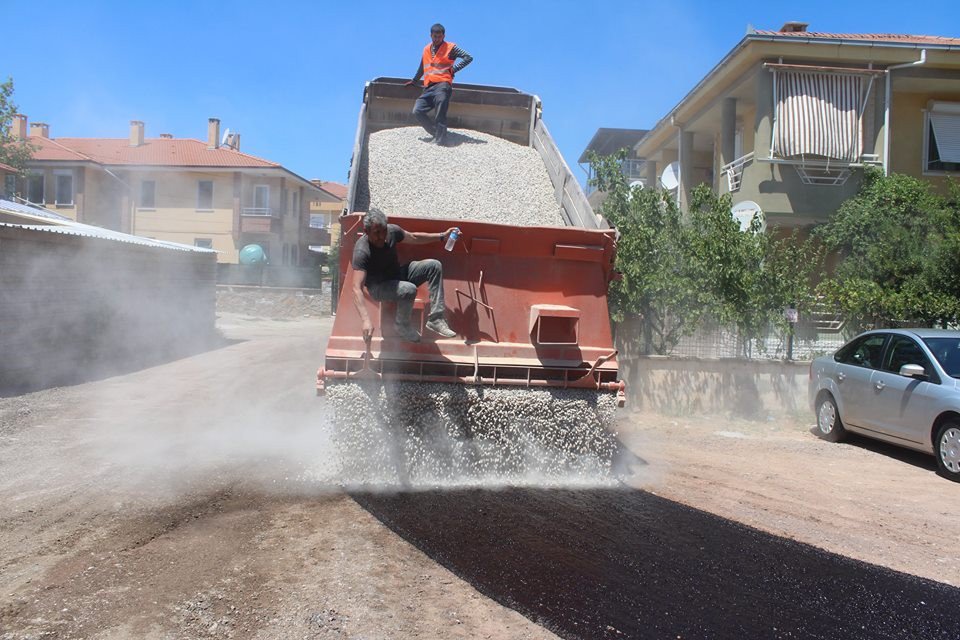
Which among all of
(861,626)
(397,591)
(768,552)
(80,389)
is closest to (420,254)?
(397,591)

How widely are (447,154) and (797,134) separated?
9198mm

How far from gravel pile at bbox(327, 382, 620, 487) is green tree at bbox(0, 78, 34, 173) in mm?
30871

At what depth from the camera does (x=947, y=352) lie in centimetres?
840

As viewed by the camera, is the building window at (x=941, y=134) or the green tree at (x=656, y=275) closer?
the green tree at (x=656, y=275)

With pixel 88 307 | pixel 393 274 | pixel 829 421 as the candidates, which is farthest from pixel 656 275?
pixel 88 307

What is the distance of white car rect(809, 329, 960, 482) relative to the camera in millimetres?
7801

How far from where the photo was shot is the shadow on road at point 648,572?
154 inches

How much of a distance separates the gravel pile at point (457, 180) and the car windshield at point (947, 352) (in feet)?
14.3

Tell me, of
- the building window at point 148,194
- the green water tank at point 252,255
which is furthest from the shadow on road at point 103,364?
the building window at point 148,194

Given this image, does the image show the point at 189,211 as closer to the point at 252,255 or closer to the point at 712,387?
the point at 252,255

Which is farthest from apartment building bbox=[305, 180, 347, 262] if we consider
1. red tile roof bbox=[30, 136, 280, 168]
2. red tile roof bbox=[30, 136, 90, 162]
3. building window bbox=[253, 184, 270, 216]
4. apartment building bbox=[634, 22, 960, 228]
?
apartment building bbox=[634, 22, 960, 228]

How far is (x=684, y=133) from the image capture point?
70.4 feet

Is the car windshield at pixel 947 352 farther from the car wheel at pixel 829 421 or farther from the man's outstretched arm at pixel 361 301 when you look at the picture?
the man's outstretched arm at pixel 361 301

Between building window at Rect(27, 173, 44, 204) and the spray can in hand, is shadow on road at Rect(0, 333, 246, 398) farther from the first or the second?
building window at Rect(27, 173, 44, 204)
